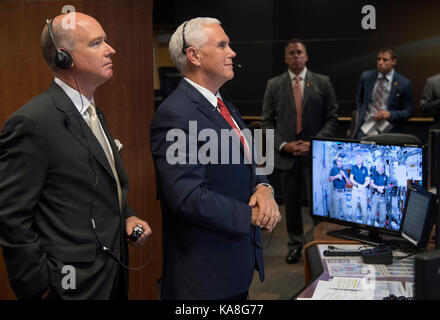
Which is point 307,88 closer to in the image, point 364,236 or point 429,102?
point 429,102

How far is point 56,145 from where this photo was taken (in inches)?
69.7

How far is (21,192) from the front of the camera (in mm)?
1720

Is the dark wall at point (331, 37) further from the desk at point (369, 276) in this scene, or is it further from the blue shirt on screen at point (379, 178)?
the desk at point (369, 276)

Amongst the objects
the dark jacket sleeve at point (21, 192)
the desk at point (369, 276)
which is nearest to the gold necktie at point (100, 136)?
the dark jacket sleeve at point (21, 192)

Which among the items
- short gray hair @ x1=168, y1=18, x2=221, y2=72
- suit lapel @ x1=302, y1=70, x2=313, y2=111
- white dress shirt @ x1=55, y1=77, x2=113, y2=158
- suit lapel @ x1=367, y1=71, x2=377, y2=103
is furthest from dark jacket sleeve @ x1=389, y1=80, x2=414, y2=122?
white dress shirt @ x1=55, y1=77, x2=113, y2=158

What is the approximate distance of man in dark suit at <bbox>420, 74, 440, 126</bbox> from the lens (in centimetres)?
524

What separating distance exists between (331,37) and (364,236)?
15.9ft

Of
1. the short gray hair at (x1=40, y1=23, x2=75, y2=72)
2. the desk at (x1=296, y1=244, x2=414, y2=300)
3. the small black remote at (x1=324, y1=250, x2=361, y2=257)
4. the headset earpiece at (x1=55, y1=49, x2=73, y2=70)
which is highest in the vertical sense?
the short gray hair at (x1=40, y1=23, x2=75, y2=72)

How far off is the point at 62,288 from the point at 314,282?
0.92 m

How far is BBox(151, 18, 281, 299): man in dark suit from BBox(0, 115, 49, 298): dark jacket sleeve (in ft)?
1.50

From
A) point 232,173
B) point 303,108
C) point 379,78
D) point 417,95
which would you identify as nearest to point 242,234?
point 232,173

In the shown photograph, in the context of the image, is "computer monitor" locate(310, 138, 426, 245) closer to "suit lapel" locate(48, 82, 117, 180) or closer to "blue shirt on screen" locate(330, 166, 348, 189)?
"blue shirt on screen" locate(330, 166, 348, 189)

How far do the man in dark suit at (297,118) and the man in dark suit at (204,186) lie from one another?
2.58m

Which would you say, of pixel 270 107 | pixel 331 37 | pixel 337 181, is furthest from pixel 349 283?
pixel 331 37
